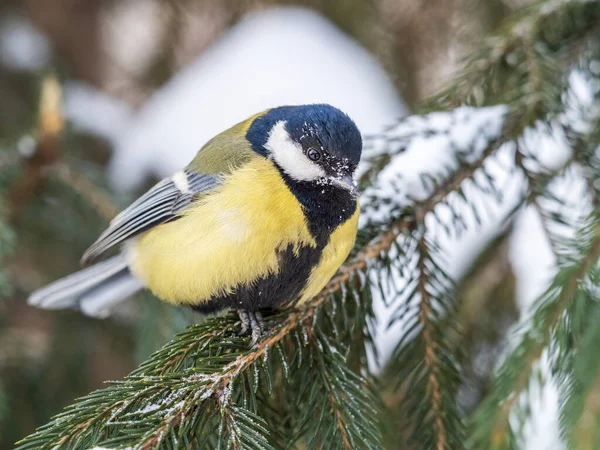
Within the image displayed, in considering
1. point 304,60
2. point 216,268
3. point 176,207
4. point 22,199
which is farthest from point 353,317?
point 304,60

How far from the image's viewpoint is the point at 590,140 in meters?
1.48

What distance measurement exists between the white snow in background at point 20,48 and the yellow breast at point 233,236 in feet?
5.77

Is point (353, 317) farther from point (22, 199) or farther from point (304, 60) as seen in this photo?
point (304, 60)

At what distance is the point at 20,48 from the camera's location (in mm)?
2781

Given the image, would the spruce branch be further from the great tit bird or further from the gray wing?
the gray wing

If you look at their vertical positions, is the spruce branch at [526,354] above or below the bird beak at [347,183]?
below

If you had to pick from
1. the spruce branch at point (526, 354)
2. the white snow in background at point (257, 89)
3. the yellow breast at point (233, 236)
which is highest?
the white snow in background at point (257, 89)

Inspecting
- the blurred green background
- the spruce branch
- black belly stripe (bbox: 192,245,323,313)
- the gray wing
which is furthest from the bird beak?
the blurred green background

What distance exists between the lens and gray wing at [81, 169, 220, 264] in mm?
1463

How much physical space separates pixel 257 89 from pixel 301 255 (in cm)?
133

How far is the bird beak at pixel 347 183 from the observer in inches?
49.6

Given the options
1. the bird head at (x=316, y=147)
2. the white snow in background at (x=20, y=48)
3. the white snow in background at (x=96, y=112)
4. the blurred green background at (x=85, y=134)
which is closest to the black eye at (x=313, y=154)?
the bird head at (x=316, y=147)

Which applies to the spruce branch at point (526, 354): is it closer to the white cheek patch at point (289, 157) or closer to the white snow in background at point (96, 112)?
the white cheek patch at point (289, 157)

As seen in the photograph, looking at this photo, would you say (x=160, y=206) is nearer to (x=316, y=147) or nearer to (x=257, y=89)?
(x=316, y=147)
